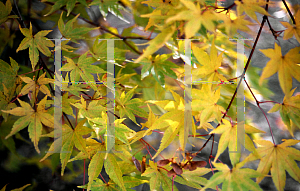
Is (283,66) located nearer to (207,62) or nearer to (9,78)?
(207,62)

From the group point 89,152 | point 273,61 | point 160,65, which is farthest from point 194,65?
point 89,152

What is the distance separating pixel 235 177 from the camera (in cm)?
37

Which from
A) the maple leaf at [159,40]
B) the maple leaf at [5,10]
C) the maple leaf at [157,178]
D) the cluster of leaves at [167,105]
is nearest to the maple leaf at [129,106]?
the cluster of leaves at [167,105]

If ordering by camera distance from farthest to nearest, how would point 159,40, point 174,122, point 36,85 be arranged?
point 36,85
point 174,122
point 159,40

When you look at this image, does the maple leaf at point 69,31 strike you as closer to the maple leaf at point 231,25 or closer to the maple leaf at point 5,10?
the maple leaf at point 5,10

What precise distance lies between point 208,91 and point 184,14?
0.49ft

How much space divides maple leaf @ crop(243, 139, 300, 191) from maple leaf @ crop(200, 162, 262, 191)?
2cm

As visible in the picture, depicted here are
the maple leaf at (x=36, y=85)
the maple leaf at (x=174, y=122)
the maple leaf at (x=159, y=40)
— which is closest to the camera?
the maple leaf at (x=159, y=40)

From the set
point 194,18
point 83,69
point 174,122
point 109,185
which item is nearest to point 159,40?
point 194,18

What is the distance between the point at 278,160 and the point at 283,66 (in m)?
0.19

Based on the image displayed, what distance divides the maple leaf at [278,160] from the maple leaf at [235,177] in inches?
0.9

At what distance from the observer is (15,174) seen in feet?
2.31

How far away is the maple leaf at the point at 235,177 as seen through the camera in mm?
366

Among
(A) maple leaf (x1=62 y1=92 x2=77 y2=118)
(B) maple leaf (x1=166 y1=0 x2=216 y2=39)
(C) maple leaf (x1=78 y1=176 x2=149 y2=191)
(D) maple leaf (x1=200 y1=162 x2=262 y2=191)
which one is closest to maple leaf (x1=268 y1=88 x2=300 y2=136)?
(D) maple leaf (x1=200 y1=162 x2=262 y2=191)
